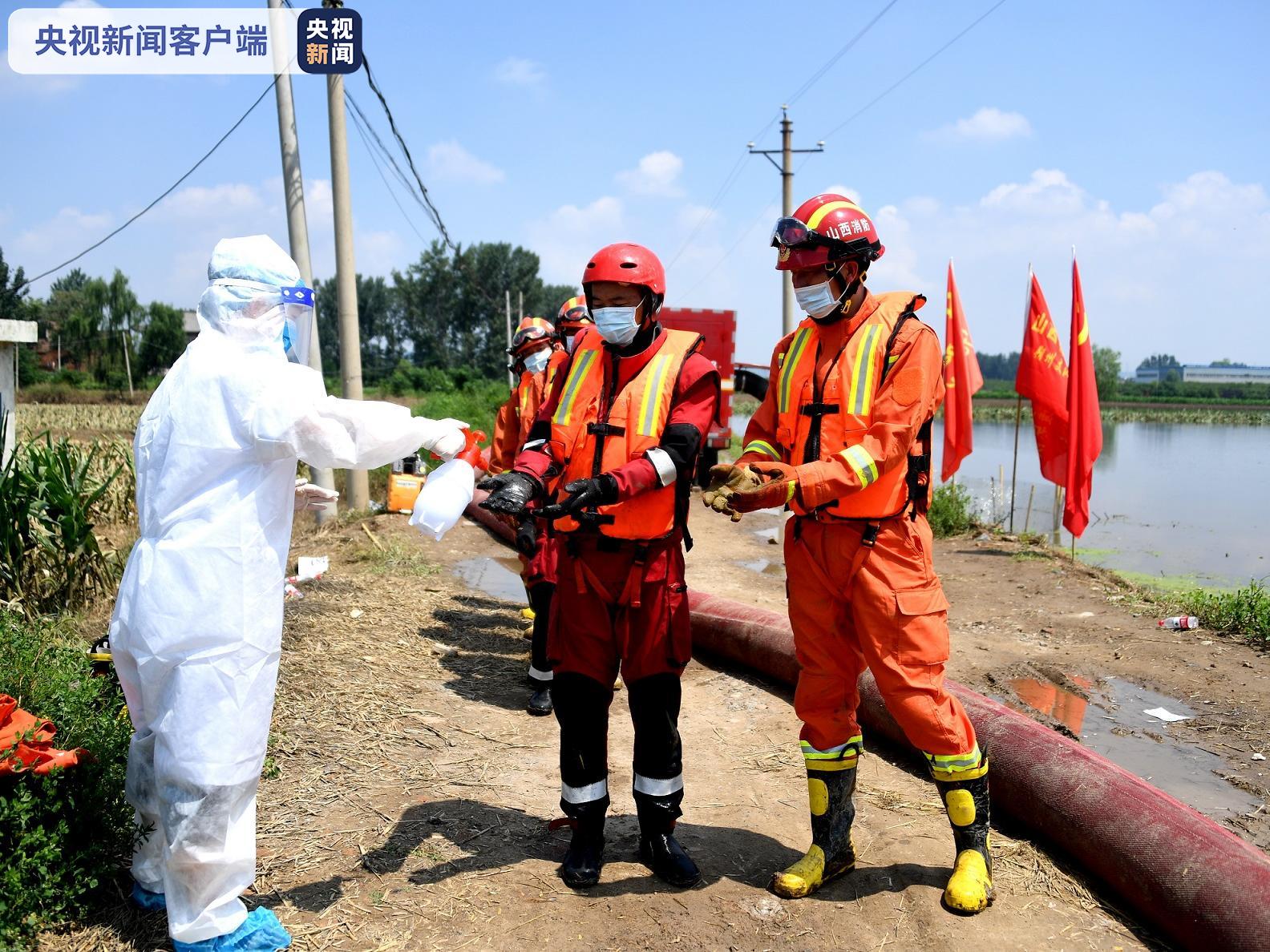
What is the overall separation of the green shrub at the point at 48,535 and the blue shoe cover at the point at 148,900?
4.21m

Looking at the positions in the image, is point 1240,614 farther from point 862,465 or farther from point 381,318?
point 381,318

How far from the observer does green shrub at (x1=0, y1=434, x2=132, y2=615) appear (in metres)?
6.70

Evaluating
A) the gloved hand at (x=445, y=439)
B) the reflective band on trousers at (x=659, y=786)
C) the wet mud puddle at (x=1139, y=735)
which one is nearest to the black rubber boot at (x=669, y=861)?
the reflective band on trousers at (x=659, y=786)

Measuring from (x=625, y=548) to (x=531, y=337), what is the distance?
11.1ft

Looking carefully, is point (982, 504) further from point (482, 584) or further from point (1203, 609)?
point (482, 584)

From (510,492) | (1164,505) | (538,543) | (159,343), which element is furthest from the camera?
(159,343)

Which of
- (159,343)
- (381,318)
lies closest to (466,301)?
(381,318)

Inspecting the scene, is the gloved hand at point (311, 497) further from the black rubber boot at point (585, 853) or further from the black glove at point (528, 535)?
the black rubber boot at point (585, 853)

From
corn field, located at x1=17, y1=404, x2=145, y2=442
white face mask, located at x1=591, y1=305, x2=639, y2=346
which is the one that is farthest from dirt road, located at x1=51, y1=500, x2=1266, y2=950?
corn field, located at x1=17, y1=404, x2=145, y2=442

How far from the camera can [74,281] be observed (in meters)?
92.8

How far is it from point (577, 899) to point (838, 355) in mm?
2128

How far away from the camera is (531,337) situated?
257 inches

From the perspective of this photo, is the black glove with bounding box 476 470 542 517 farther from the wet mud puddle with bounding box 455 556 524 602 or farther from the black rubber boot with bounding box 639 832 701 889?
the wet mud puddle with bounding box 455 556 524 602

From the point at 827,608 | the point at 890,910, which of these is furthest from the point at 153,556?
the point at 890,910
